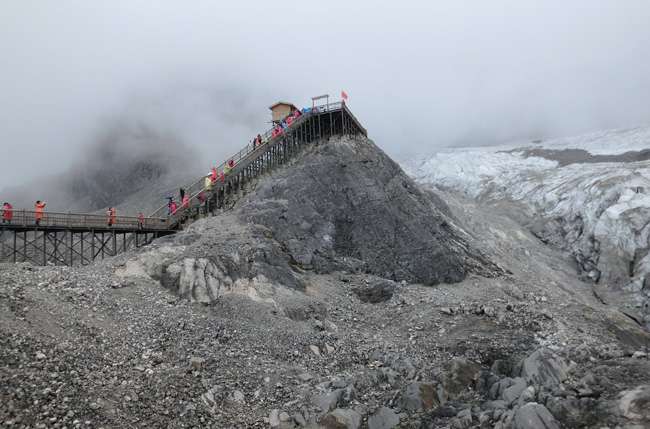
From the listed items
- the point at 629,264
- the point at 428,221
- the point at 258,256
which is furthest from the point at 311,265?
the point at 629,264

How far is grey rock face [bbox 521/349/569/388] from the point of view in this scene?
15459mm

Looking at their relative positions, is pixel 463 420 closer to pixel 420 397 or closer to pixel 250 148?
pixel 420 397

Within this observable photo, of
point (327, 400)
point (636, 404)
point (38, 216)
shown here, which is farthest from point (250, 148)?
point (636, 404)

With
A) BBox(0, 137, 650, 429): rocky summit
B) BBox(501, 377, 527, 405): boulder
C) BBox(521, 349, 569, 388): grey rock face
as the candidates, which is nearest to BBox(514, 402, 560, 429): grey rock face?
BBox(0, 137, 650, 429): rocky summit

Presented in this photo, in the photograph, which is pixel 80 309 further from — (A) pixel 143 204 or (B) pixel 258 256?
(A) pixel 143 204

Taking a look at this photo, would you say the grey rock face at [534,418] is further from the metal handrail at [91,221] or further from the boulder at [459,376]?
the metal handrail at [91,221]

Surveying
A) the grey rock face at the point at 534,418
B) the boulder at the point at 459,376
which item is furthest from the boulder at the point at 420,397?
the grey rock face at the point at 534,418

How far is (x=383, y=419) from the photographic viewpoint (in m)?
14.5

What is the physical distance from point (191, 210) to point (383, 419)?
18.7 m

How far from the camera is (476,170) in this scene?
217ft

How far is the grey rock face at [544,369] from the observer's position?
50.7 feet

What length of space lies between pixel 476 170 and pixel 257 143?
42549 millimetres

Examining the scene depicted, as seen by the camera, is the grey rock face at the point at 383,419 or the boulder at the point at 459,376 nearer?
the grey rock face at the point at 383,419

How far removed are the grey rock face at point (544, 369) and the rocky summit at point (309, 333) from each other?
0.19 feet
